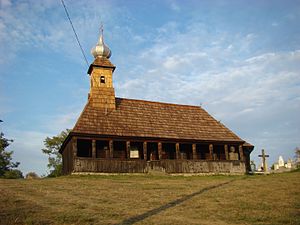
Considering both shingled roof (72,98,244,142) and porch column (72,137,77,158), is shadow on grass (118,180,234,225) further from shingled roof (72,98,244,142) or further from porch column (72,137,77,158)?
shingled roof (72,98,244,142)

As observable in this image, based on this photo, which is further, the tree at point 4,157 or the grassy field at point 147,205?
the tree at point 4,157

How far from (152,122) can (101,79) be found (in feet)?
20.4

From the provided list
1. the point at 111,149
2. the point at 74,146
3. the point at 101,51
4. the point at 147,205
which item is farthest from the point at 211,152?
the point at 147,205

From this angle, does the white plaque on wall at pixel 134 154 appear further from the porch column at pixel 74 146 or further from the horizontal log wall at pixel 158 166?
the porch column at pixel 74 146

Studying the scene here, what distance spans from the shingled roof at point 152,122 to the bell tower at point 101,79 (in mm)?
731

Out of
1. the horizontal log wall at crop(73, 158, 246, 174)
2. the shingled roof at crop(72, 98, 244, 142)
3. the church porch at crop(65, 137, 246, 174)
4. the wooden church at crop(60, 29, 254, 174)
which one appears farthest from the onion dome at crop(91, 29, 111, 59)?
the horizontal log wall at crop(73, 158, 246, 174)

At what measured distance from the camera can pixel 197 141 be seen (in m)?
30.5

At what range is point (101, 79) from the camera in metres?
31.9

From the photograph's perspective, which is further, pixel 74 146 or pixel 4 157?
pixel 4 157

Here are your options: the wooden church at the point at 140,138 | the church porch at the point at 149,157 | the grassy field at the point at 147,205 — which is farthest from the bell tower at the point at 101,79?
the grassy field at the point at 147,205

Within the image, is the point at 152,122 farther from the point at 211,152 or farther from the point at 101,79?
the point at 101,79

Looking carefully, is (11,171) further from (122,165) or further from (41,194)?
(41,194)

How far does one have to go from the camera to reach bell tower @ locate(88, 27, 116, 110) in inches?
1187

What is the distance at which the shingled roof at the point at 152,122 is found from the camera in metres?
27.6
